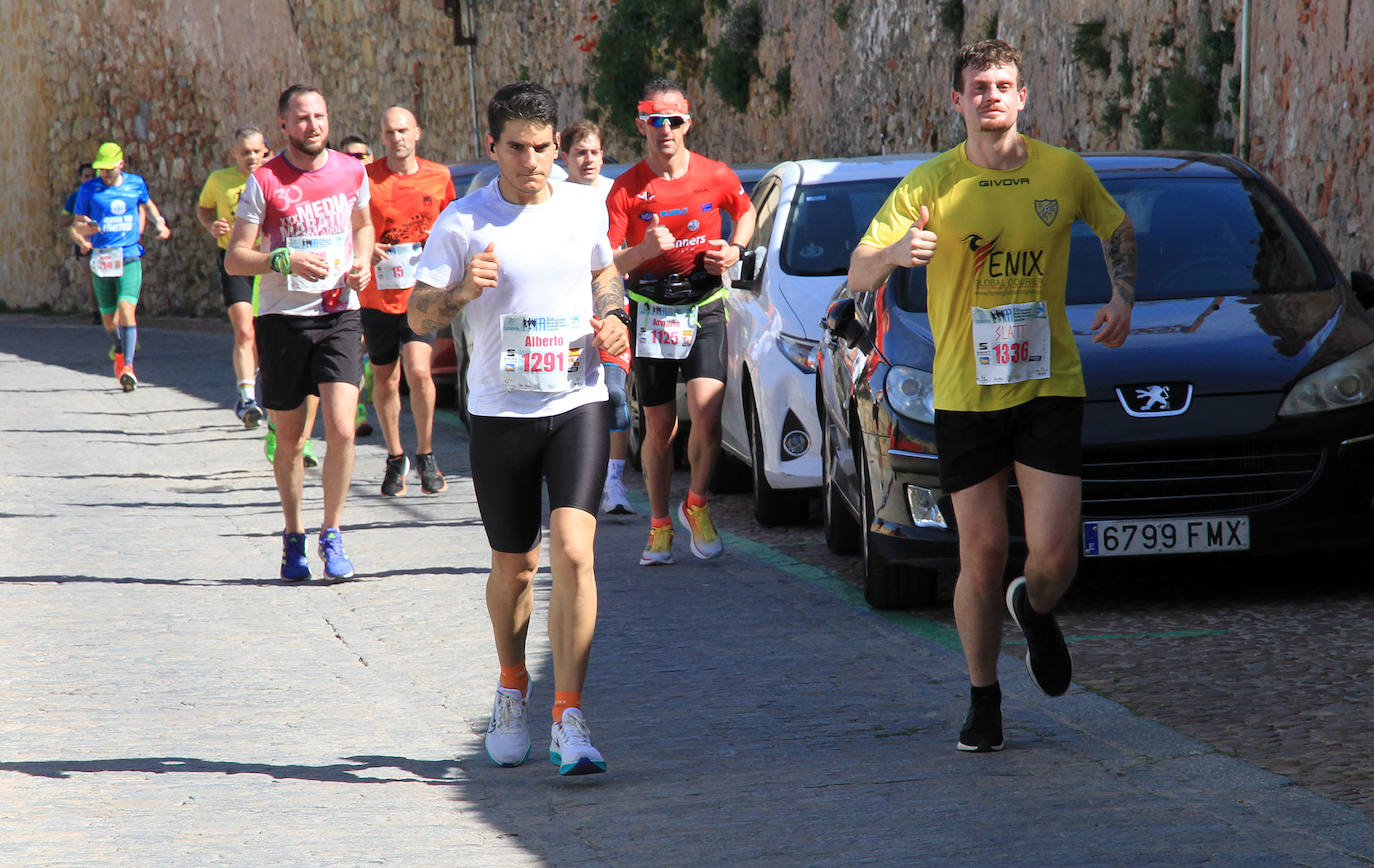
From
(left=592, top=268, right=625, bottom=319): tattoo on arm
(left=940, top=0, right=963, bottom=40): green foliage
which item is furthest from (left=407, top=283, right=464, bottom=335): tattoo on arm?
(left=940, top=0, right=963, bottom=40): green foliage

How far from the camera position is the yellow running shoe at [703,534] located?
895cm

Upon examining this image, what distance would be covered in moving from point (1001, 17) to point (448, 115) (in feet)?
49.3

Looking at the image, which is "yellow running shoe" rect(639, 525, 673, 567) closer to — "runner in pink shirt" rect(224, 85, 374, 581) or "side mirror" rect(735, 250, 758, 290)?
"side mirror" rect(735, 250, 758, 290)

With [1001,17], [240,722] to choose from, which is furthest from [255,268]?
[1001,17]

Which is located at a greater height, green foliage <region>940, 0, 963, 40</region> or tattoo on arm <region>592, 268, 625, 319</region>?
green foliage <region>940, 0, 963, 40</region>

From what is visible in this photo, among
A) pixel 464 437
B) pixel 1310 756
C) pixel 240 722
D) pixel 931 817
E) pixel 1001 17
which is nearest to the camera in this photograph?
pixel 931 817

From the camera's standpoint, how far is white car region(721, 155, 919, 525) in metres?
9.19

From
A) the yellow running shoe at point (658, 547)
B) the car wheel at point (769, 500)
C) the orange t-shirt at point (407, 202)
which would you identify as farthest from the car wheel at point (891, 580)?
the orange t-shirt at point (407, 202)

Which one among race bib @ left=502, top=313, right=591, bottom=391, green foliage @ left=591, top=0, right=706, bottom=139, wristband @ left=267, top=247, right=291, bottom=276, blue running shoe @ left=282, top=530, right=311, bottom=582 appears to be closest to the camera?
race bib @ left=502, top=313, right=591, bottom=391

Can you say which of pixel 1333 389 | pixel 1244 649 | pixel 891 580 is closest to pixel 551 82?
pixel 891 580

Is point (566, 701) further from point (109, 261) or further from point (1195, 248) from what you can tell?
point (109, 261)

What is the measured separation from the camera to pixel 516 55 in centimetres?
2861

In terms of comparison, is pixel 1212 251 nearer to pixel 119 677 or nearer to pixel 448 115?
pixel 119 677

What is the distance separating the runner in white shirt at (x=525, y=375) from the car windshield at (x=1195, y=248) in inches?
94.6
